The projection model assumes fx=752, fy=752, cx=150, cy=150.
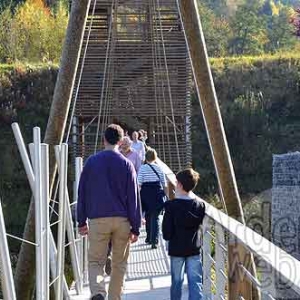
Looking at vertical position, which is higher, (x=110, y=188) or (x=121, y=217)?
(x=110, y=188)

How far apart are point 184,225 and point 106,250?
2.03 feet

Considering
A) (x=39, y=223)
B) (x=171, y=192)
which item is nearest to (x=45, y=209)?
(x=39, y=223)

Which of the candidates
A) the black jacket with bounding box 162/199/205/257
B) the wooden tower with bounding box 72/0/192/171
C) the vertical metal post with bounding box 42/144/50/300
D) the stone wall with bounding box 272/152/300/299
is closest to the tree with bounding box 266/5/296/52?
the wooden tower with bounding box 72/0/192/171

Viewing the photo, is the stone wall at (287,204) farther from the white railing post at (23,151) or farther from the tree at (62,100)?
the white railing post at (23,151)

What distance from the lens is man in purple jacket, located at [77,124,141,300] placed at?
4.96m

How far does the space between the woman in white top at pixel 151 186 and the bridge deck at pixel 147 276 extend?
0.45 meters

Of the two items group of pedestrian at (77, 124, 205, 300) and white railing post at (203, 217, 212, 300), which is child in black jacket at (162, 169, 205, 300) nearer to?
group of pedestrian at (77, 124, 205, 300)

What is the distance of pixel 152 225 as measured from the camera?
851cm

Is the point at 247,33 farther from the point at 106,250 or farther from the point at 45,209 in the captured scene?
the point at 45,209

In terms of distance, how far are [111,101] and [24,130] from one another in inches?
192

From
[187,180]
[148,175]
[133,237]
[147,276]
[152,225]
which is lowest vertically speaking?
[147,276]

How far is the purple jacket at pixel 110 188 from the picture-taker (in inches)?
195

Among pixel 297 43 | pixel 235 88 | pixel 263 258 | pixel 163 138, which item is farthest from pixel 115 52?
pixel 297 43

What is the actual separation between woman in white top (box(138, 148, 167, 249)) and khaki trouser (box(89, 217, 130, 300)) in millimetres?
2836
